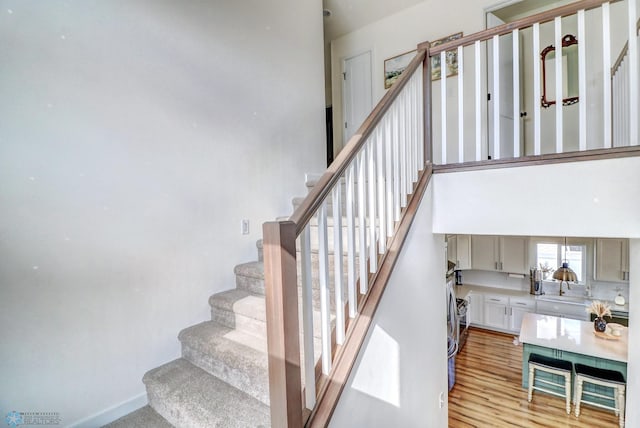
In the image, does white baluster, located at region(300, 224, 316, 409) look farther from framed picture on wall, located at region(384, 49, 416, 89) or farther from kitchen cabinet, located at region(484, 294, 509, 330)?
kitchen cabinet, located at region(484, 294, 509, 330)

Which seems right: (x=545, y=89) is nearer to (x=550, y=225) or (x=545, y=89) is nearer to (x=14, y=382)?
(x=550, y=225)

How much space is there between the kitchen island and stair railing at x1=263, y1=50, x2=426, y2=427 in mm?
3580

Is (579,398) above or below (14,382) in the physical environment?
below

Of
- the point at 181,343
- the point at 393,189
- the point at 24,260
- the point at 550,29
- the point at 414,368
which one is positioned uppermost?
the point at 550,29

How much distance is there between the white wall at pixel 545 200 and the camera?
1692 mm

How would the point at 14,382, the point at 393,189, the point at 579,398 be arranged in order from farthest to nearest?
1. the point at 579,398
2. the point at 393,189
3. the point at 14,382

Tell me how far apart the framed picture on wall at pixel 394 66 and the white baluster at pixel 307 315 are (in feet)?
12.2

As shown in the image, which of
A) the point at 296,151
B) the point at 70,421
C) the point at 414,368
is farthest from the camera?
the point at 296,151

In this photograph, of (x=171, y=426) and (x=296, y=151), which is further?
(x=296, y=151)

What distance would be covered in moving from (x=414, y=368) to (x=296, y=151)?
2141 mm

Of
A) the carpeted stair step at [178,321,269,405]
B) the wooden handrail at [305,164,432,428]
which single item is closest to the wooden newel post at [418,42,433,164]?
the wooden handrail at [305,164,432,428]

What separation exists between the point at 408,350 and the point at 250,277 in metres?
1.19

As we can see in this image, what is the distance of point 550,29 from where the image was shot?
400 centimetres

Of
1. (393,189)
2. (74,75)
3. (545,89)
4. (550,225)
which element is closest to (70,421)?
(74,75)
